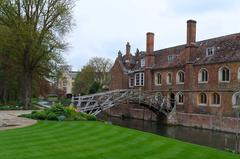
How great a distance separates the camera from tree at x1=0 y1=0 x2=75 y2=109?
3416 cm

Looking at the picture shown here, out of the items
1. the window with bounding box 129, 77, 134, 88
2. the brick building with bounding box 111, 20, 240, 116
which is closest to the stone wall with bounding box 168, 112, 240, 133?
the brick building with bounding box 111, 20, 240, 116

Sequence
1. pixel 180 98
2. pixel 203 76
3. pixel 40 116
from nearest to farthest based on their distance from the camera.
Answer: pixel 40 116 → pixel 203 76 → pixel 180 98

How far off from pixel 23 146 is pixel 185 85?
27.3 meters

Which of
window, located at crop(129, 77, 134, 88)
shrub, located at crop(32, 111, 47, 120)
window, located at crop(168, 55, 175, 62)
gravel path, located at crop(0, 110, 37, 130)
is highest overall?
window, located at crop(168, 55, 175, 62)

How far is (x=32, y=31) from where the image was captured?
111ft

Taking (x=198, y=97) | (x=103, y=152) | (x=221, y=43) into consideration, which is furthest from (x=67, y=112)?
(x=221, y=43)

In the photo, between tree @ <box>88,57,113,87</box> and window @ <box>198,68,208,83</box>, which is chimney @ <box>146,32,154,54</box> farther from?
tree @ <box>88,57,113,87</box>

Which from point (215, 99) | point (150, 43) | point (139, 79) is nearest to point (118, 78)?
point (139, 79)

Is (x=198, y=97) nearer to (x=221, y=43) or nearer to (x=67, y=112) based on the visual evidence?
(x=221, y=43)

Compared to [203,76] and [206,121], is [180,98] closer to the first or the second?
[203,76]

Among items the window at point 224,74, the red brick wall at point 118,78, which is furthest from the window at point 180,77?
the red brick wall at point 118,78

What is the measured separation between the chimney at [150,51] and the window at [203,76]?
9.57 metres

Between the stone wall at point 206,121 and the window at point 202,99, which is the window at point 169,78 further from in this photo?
the window at point 202,99

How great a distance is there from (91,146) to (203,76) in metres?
24.9
